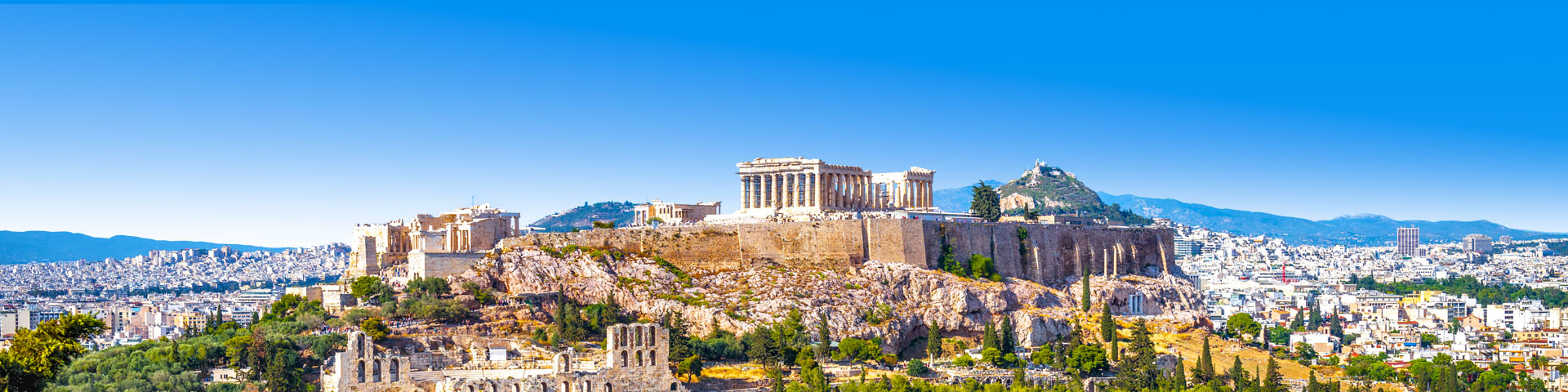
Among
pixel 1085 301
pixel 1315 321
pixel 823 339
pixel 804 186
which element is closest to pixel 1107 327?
pixel 1085 301

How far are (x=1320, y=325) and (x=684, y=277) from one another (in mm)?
68681

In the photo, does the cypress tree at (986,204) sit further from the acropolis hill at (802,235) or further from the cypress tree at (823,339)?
the cypress tree at (823,339)

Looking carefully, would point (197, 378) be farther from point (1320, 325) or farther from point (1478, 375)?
point (1320, 325)

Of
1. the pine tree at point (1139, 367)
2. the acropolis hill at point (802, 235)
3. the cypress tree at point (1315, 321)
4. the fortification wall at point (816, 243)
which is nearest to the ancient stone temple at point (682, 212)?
the acropolis hill at point (802, 235)

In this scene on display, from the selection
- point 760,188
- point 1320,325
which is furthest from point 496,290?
point 1320,325

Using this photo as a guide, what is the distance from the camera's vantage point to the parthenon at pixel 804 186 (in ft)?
290

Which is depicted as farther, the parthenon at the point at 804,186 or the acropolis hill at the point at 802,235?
the parthenon at the point at 804,186

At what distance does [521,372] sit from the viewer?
2012 inches

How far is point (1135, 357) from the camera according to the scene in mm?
72688

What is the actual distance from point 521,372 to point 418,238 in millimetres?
30466

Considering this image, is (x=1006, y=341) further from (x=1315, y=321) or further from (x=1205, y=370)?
(x=1315, y=321)

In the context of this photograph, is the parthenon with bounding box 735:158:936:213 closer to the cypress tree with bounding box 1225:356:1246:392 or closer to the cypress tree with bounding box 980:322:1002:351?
the cypress tree with bounding box 980:322:1002:351

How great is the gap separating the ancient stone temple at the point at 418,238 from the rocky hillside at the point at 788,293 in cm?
515

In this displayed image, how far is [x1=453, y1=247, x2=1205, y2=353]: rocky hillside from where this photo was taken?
72.9 metres
